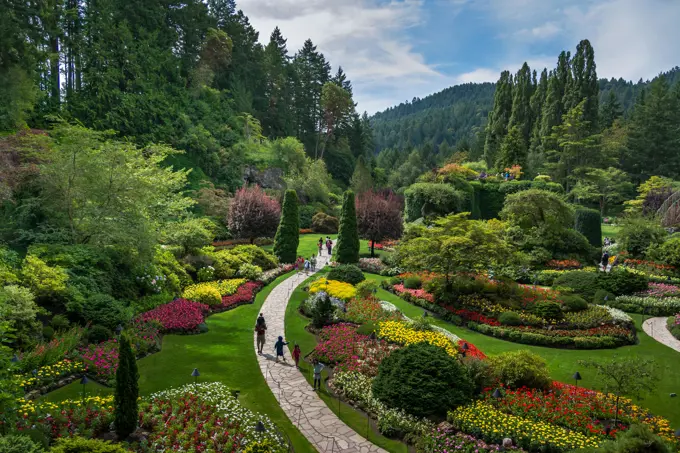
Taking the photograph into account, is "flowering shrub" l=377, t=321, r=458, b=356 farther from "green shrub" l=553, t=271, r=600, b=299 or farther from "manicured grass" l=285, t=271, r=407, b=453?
"green shrub" l=553, t=271, r=600, b=299

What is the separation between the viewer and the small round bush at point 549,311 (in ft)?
61.7

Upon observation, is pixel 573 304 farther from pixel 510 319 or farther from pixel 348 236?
pixel 348 236

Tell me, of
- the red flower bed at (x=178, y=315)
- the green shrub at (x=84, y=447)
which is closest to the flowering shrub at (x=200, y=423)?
the green shrub at (x=84, y=447)

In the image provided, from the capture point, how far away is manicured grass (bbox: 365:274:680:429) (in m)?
12.2

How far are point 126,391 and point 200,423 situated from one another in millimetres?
2101

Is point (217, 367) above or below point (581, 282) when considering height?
below

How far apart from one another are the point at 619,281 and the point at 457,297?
9643mm

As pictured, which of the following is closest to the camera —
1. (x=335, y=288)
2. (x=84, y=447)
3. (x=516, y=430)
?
(x=84, y=447)

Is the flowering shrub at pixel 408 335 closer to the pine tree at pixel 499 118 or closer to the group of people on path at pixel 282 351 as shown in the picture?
the group of people on path at pixel 282 351

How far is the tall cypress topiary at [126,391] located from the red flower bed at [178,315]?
25.4 feet

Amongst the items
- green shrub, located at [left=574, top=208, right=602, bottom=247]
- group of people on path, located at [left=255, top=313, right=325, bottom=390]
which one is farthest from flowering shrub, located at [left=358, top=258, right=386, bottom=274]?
green shrub, located at [left=574, top=208, right=602, bottom=247]

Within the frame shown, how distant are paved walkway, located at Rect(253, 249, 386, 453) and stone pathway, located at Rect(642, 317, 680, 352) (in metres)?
14.6

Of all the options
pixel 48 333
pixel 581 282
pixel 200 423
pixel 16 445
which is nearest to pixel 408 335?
pixel 200 423

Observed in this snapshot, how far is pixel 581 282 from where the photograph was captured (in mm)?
23500
